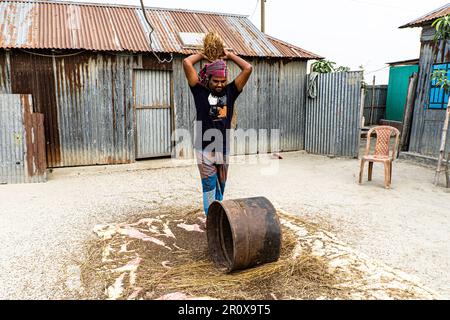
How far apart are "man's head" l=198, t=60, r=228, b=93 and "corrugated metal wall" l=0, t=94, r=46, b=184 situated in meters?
4.91

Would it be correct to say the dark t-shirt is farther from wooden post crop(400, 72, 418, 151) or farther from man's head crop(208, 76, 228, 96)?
wooden post crop(400, 72, 418, 151)

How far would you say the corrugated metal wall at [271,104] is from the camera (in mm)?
10344

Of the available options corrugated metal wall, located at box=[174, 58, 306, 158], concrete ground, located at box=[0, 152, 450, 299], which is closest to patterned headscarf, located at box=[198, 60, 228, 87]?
concrete ground, located at box=[0, 152, 450, 299]

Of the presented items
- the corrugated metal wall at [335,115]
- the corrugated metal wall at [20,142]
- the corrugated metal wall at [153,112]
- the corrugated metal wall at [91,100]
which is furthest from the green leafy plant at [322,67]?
the corrugated metal wall at [20,142]

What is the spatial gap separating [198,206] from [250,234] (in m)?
2.57

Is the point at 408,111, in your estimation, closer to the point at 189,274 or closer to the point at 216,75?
the point at 216,75

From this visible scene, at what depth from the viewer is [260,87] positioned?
10531mm

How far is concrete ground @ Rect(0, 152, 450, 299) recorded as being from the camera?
3842 mm

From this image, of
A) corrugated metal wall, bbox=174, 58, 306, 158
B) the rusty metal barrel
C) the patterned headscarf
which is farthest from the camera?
corrugated metal wall, bbox=174, 58, 306, 158

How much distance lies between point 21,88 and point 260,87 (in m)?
5.97

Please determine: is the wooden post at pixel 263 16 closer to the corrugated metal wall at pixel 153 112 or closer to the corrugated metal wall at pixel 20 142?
the corrugated metal wall at pixel 153 112

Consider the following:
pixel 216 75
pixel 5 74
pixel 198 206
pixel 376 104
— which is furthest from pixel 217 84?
pixel 376 104

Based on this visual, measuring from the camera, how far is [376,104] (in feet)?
54.5
